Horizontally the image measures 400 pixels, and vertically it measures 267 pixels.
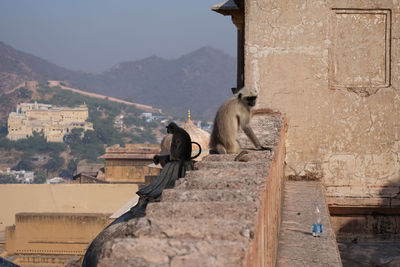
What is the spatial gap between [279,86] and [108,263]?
3.75m

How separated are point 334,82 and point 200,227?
3.68 m

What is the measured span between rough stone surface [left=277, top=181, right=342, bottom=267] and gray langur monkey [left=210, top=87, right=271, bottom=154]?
0.55 metres

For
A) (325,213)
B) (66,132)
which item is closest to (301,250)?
(325,213)

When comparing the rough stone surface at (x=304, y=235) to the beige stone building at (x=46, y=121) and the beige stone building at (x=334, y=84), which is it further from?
the beige stone building at (x=46, y=121)

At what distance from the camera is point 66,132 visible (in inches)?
4149

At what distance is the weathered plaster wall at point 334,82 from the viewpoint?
5.04m

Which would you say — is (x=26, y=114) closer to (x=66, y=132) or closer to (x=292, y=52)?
(x=66, y=132)

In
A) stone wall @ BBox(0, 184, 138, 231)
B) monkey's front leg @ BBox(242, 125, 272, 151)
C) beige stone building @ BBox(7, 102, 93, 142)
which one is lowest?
stone wall @ BBox(0, 184, 138, 231)

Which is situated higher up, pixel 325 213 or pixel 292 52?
pixel 292 52

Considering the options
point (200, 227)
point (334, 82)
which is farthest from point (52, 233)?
point (200, 227)

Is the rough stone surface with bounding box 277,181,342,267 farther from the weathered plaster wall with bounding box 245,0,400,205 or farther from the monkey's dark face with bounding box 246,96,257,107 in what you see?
the monkey's dark face with bounding box 246,96,257,107

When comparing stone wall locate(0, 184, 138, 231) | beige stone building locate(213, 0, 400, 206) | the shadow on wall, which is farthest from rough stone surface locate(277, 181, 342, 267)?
stone wall locate(0, 184, 138, 231)

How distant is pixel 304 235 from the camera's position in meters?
3.64

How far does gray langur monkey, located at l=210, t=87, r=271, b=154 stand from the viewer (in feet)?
13.4
